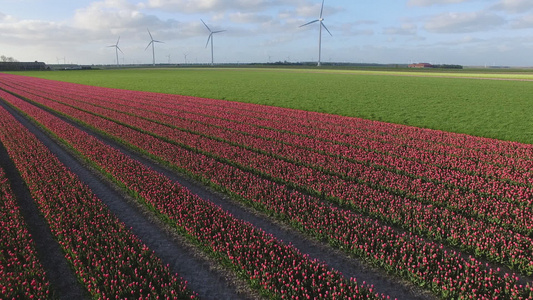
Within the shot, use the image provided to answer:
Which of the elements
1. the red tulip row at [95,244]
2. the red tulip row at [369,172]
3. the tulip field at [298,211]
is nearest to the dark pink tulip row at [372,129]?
the tulip field at [298,211]

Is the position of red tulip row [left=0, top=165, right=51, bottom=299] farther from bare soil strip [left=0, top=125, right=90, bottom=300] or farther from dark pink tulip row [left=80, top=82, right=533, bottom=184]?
dark pink tulip row [left=80, top=82, right=533, bottom=184]

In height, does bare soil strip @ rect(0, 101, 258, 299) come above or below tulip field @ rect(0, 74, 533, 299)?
below

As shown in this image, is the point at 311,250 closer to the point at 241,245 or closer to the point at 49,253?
the point at 241,245

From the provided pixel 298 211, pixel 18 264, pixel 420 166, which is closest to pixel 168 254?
pixel 18 264

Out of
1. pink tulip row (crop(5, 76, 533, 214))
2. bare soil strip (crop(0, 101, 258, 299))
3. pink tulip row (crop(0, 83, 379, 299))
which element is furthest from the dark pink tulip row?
bare soil strip (crop(0, 101, 258, 299))

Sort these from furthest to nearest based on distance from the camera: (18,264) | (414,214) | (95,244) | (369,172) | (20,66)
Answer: (20,66), (369,172), (414,214), (95,244), (18,264)

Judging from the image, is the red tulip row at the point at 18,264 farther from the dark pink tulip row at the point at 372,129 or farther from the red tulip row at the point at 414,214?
the dark pink tulip row at the point at 372,129
